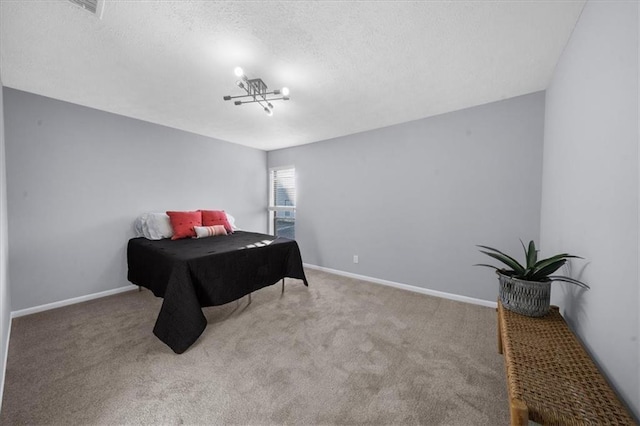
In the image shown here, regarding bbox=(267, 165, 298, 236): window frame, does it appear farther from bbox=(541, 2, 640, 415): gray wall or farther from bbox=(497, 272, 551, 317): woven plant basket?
bbox=(541, 2, 640, 415): gray wall

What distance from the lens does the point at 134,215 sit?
10.5 feet

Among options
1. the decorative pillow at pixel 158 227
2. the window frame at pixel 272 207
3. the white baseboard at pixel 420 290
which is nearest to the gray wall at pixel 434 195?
the white baseboard at pixel 420 290

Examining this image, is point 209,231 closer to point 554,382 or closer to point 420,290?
point 420,290

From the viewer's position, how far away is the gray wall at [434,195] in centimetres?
246

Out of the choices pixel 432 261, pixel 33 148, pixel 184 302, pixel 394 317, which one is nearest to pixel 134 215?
pixel 33 148

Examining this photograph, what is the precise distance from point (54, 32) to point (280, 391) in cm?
290

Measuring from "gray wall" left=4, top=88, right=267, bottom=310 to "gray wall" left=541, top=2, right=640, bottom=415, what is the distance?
4.43 meters

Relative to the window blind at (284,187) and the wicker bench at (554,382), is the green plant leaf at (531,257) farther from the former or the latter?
the window blind at (284,187)

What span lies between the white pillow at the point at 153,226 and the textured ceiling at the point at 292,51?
142 cm

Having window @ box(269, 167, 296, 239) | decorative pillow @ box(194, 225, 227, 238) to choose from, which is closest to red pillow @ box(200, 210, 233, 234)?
decorative pillow @ box(194, 225, 227, 238)

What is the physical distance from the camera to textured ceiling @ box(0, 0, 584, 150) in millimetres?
1398

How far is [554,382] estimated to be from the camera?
87 cm

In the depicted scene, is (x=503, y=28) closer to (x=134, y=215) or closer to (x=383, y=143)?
(x=383, y=143)

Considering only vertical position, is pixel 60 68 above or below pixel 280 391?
above
